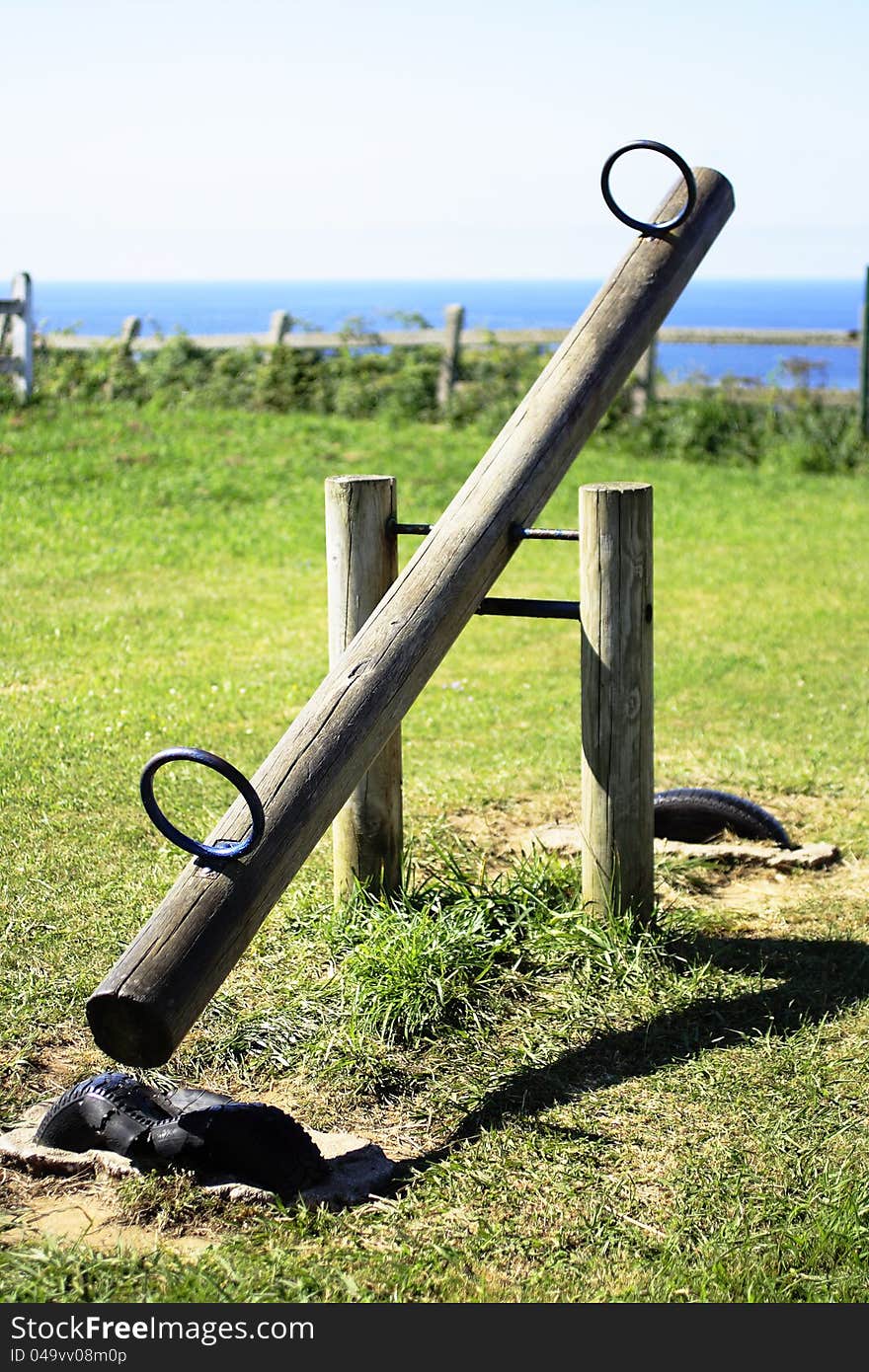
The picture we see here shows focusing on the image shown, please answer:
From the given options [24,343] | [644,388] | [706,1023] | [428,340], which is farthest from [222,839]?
[428,340]

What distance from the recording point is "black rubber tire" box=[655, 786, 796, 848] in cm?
527

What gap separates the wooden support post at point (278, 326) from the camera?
19484 millimetres

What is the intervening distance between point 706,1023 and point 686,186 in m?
2.47

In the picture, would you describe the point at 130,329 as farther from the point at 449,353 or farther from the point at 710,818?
the point at 710,818

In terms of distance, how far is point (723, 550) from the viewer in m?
11.3

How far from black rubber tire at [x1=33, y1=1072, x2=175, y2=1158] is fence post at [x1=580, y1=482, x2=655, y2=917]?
1561 mm

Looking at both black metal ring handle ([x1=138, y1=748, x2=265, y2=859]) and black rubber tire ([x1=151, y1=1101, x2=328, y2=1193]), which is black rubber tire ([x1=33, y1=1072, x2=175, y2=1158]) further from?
black metal ring handle ([x1=138, y1=748, x2=265, y2=859])

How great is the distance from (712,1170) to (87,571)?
7.81 meters

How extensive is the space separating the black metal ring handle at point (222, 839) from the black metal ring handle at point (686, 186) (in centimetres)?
212

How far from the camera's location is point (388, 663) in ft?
12.0

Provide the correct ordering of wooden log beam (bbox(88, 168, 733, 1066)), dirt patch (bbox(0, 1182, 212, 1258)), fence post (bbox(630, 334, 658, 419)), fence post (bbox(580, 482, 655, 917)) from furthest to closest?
1. fence post (bbox(630, 334, 658, 419))
2. fence post (bbox(580, 482, 655, 917))
3. wooden log beam (bbox(88, 168, 733, 1066))
4. dirt patch (bbox(0, 1182, 212, 1258))

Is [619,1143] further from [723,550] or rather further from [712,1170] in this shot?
[723,550]

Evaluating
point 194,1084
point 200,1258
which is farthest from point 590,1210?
point 194,1084

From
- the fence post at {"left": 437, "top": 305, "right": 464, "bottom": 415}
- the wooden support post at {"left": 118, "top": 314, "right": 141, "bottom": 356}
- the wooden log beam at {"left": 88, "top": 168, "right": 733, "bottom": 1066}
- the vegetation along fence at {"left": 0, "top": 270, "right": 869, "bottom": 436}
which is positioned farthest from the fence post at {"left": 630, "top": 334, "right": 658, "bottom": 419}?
the wooden log beam at {"left": 88, "top": 168, "right": 733, "bottom": 1066}
